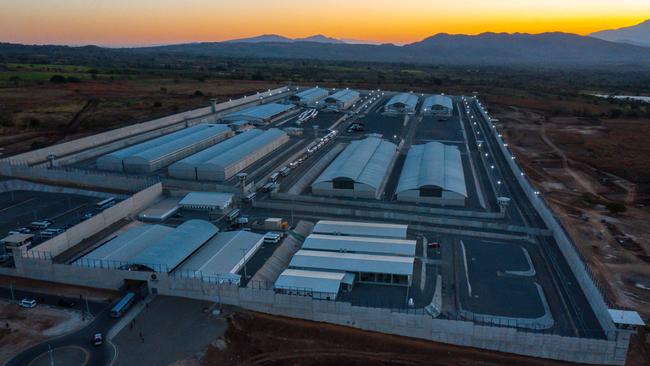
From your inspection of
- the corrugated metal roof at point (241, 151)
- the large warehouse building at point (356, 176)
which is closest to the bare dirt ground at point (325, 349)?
the large warehouse building at point (356, 176)

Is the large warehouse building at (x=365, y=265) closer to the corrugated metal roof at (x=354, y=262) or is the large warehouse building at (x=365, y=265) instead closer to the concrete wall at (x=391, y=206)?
the corrugated metal roof at (x=354, y=262)

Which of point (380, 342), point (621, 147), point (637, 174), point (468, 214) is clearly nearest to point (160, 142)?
point (468, 214)

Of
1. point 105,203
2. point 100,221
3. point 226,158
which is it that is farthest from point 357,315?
point 226,158

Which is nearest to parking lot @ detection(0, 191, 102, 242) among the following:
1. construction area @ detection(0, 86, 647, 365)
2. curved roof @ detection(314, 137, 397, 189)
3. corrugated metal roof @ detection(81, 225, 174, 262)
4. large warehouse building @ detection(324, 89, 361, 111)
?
construction area @ detection(0, 86, 647, 365)

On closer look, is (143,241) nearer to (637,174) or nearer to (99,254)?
(99,254)

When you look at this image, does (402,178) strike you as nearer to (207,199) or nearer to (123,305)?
(207,199)
